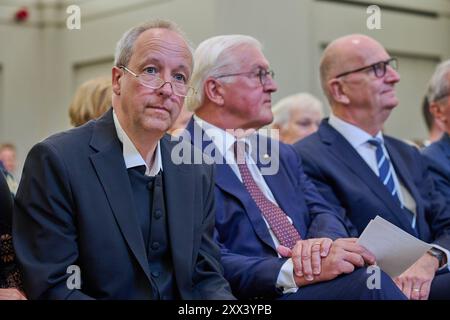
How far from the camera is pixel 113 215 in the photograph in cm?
213

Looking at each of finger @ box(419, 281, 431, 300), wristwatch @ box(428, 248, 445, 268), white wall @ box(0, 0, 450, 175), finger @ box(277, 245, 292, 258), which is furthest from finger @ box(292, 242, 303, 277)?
white wall @ box(0, 0, 450, 175)

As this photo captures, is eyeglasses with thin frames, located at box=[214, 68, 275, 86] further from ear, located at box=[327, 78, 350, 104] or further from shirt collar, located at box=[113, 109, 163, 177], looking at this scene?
→ shirt collar, located at box=[113, 109, 163, 177]

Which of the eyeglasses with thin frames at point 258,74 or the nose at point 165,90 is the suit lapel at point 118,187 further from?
the eyeglasses with thin frames at point 258,74

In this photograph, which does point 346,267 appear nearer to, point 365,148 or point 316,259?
point 316,259

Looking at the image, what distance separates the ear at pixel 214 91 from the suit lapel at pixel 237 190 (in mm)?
245

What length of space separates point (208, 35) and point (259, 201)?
3.32 m

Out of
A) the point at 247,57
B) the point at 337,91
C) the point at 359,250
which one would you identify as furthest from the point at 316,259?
the point at 337,91

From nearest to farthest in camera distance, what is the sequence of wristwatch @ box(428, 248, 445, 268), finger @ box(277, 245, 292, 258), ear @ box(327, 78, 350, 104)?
finger @ box(277, 245, 292, 258)
wristwatch @ box(428, 248, 445, 268)
ear @ box(327, 78, 350, 104)

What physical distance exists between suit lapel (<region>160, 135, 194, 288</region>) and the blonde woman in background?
3.33 ft

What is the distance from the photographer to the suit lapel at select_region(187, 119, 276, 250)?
→ 2744 millimetres

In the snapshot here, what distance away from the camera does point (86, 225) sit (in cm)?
210

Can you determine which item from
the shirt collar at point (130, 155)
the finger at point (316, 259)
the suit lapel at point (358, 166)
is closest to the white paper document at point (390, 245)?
the finger at point (316, 259)

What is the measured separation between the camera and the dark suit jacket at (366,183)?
10.2 ft
